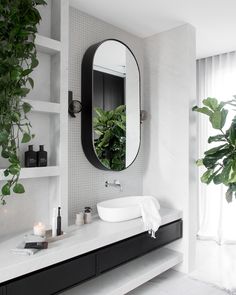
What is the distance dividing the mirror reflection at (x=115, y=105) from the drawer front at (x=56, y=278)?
3.34ft

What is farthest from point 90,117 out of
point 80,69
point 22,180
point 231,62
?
point 231,62

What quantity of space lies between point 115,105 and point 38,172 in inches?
45.5

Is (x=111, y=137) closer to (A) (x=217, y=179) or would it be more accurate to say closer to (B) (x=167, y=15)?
(A) (x=217, y=179)

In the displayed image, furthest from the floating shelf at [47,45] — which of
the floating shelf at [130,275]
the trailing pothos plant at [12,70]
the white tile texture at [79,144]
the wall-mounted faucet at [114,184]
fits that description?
the floating shelf at [130,275]

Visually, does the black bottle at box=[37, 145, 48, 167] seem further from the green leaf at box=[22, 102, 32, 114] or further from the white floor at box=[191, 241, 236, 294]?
the white floor at box=[191, 241, 236, 294]

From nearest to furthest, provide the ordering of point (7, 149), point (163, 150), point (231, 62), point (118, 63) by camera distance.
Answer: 1. point (7, 149)
2. point (118, 63)
3. point (163, 150)
4. point (231, 62)

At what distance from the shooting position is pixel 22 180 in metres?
2.20

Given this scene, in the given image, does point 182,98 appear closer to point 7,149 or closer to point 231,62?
point 231,62

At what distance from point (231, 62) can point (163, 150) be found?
161 cm

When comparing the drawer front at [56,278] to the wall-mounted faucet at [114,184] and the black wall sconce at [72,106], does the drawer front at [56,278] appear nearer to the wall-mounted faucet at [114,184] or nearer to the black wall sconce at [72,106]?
the wall-mounted faucet at [114,184]

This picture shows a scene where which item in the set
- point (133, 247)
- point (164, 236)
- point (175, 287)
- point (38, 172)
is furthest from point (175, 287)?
point (38, 172)

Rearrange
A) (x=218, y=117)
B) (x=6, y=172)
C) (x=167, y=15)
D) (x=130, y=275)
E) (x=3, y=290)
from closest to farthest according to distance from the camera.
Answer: (x=3, y=290) < (x=6, y=172) < (x=130, y=275) < (x=218, y=117) < (x=167, y=15)

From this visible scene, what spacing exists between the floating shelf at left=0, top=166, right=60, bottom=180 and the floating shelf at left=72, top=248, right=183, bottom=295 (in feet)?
3.14

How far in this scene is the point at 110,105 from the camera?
2834 millimetres
